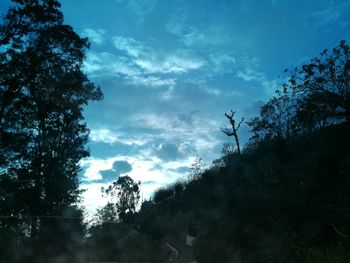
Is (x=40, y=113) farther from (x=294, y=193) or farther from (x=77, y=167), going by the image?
(x=294, y=193)

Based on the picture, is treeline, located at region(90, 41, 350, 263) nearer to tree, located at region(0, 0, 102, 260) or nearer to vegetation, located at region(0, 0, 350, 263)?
vegetation, located at region(0, 0, 350, 263)

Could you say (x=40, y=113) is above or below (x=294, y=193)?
above

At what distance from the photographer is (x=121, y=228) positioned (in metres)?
47.0

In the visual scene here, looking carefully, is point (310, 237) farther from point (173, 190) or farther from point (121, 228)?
point (173, 190)

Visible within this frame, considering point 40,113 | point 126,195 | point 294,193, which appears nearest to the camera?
point 294,193

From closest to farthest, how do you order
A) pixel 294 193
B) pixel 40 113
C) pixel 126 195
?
1. pixel 294 193
2. pixel 40 113
3. pixel 126 195

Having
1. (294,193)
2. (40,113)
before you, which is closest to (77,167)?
(40,113)

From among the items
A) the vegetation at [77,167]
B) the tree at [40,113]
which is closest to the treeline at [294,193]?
the vegetation at [77,167]

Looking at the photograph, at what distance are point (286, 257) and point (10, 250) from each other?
41.4ft

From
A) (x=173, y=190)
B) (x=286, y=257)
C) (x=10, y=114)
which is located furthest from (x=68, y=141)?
(x=173, y=190)

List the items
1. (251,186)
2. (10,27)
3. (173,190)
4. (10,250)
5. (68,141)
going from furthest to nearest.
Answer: (173,190) → (68,141) → (10,27) → (251,186) → (10,250)

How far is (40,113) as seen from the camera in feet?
71.9

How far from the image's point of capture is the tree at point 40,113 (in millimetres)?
20016

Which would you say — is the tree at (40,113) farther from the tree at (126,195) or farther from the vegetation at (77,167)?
the tree at (126,195)
